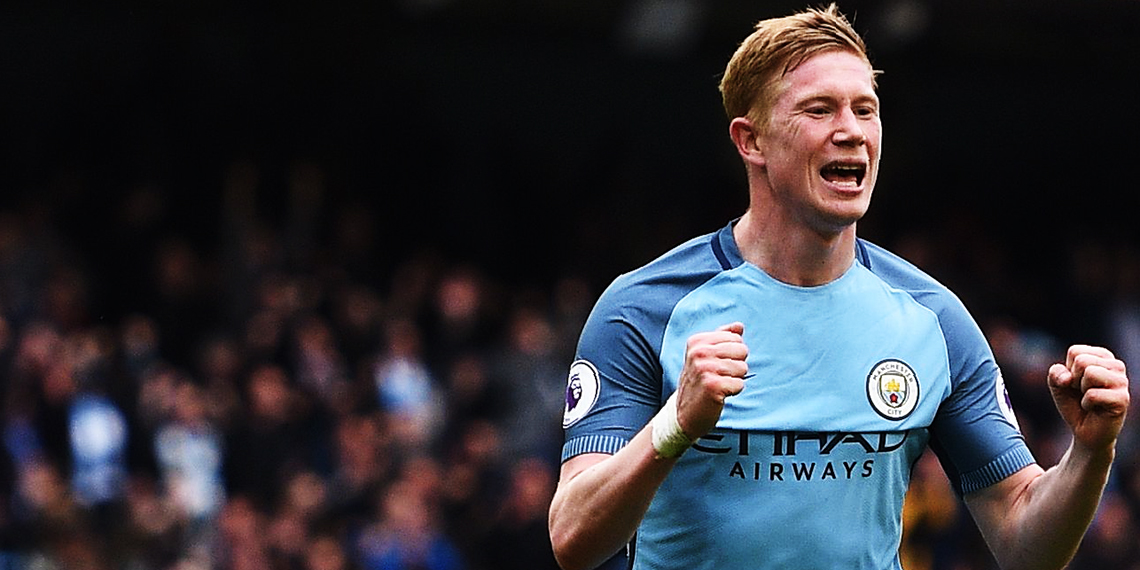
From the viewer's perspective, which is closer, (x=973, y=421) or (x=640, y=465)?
(x=640, y=465)

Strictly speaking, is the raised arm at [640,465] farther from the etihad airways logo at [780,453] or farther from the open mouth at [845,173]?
the open mouth at [845,173]

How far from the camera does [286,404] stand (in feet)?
38.8

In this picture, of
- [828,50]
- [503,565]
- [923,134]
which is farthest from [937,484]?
[828,50]

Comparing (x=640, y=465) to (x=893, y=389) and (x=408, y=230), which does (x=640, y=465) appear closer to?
(x=893, y=389)

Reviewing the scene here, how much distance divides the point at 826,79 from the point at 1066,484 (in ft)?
3.03

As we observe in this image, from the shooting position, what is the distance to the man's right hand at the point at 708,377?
11.8ft

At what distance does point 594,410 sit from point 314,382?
8.18 m

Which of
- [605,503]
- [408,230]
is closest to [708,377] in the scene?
[605,503]

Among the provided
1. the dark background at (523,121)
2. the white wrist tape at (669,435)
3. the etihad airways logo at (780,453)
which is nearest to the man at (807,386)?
the etihad airways logo at (780,453)

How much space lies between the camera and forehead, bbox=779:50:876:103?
4.06 metres

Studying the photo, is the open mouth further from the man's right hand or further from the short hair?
the man's right hand

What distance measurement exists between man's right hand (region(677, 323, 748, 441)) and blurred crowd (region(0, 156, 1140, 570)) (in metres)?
7.84

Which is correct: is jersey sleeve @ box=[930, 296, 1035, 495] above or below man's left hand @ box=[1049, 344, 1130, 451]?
above

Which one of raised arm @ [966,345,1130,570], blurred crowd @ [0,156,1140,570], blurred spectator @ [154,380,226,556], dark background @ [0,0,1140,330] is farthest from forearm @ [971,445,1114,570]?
dark background @ [0,0,1140,330]
